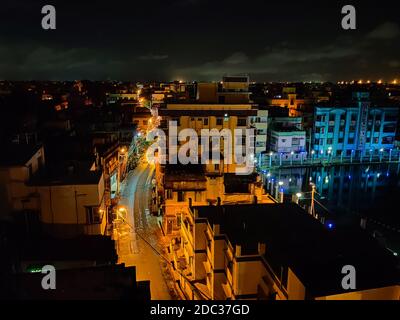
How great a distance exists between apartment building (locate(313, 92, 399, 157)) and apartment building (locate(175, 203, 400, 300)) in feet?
107

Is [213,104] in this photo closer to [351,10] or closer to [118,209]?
[118,209]

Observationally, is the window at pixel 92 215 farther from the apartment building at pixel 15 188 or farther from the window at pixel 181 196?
the window at pixel 181 196

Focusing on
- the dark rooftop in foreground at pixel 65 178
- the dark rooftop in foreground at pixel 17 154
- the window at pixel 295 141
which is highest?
the dark rooftop in foreground at pixel 17 154

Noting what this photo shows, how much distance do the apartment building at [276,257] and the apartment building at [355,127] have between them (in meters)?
32.6

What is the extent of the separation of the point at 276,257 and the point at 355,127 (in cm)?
4049

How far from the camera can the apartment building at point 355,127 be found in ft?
151

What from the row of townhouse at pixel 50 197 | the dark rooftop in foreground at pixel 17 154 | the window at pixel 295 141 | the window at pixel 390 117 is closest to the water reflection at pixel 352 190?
the window at pixel 295 141

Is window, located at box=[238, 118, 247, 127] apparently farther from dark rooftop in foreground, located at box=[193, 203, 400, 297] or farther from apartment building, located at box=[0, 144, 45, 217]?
apartment building, located at box=[0, 144, 45, 217]

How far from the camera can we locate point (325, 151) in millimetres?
47062

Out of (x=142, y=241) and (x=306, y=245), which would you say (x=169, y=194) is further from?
(x=306, y=245)

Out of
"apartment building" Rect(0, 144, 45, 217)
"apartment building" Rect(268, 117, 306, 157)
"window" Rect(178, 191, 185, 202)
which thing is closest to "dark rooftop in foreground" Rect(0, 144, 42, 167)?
"apartment building" Rect(0, 144, 45, 217)

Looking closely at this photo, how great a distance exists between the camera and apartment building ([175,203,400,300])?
9031mm
